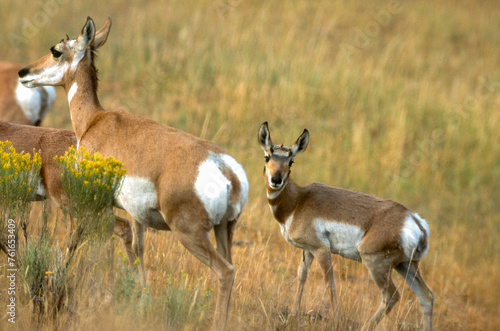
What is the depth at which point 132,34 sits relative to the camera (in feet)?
56.0

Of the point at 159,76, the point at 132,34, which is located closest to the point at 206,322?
the point at 159,76

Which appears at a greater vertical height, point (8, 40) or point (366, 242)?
point (8, 40)

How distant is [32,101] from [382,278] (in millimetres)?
5270

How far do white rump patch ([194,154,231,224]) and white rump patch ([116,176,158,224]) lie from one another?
0.43 metres

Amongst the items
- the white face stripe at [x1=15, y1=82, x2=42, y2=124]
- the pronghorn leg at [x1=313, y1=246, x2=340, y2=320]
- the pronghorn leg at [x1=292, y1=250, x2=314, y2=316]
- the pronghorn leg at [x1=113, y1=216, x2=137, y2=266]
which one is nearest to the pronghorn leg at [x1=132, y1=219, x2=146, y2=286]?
the pronghorn leg at [x1=113, y1=216, x2=137, y2=266]

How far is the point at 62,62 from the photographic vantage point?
6.67 meters

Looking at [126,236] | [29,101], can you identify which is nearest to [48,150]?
[126,236]

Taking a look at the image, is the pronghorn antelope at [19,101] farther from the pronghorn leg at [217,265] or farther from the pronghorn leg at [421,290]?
the pronghorn leg at [421,290]

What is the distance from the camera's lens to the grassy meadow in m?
10.8

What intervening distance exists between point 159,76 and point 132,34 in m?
2.04

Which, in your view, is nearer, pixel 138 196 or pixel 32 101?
pixel 138 196

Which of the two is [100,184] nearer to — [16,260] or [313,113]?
[16,260]

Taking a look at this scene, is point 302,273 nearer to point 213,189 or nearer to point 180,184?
point 213,189

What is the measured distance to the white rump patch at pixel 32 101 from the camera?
8.95 meters
